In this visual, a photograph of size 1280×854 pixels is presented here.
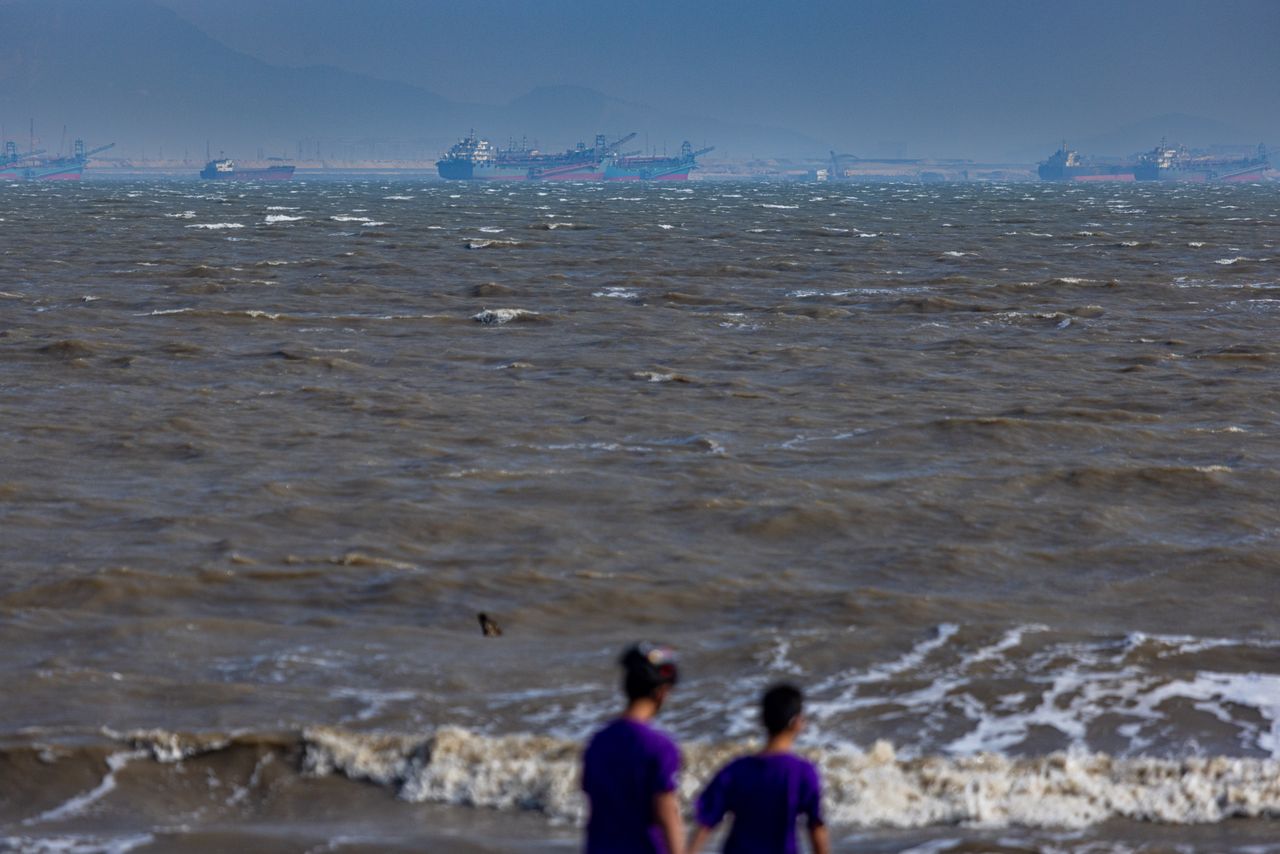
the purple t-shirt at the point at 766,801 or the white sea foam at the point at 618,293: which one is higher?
the purple t-shirt at the point at 766,801

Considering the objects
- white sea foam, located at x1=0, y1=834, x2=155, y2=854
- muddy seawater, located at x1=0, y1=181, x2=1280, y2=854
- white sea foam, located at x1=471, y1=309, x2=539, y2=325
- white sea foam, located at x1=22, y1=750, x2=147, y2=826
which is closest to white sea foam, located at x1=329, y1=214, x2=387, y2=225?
white sea foam, located at x1=471, y1=309, x2=539, y2=325

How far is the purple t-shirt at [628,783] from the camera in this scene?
18.5 ft

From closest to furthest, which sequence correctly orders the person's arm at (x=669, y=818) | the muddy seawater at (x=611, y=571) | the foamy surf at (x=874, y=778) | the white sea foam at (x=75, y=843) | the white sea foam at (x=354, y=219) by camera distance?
the person's arm at (x=669, y=818) < the white sea foam at (x=75, y=843) < the foamy surf at (x=874, y=778) < the muddy seawater at (x=611, y=571) < the white sea foam at (x=354, y=219)

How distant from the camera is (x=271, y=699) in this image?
33.0ft

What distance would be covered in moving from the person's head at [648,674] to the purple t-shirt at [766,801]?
1.29ft

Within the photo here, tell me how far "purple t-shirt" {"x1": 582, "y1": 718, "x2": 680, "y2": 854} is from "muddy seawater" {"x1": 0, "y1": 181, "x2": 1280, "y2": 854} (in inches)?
93.3

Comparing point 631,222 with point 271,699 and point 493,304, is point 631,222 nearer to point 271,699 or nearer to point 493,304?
point 493,304

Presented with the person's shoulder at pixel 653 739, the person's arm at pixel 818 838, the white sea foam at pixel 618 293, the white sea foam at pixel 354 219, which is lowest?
the white sea foam at pixel 354 219

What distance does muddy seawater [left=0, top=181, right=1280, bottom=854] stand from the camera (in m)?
8.80

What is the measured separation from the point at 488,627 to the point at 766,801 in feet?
20.5

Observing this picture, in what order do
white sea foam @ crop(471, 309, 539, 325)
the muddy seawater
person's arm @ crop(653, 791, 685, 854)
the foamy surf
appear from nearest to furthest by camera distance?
person's arm @ crop(653, 791, 685, 854) < the foamy surf < the muddy seawater < white sea foam @ crop(471, 309, 539, 325)

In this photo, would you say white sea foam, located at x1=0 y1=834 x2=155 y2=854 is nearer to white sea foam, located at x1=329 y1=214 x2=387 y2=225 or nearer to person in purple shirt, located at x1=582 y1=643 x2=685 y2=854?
person in purple shirt, located at x1=582 y1=643 x2=685 y2=854

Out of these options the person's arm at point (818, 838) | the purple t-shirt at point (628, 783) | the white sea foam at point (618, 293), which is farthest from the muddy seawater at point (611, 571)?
the white sea foam at point (618, 293)

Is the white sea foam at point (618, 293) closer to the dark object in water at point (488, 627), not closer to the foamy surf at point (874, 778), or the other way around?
the dark object in water at point (488, 627)
